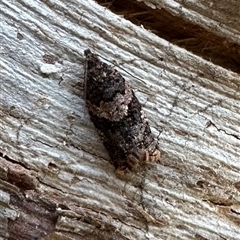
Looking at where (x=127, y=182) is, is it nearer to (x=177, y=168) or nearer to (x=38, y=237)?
(x=177, y=168)

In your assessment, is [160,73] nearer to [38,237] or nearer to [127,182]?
[127,182]

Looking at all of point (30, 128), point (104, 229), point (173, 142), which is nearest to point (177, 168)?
point (173, 142)

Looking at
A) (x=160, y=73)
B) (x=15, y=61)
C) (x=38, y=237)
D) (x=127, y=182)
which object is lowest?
(x=38, y=237)

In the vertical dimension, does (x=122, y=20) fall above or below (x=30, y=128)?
above
